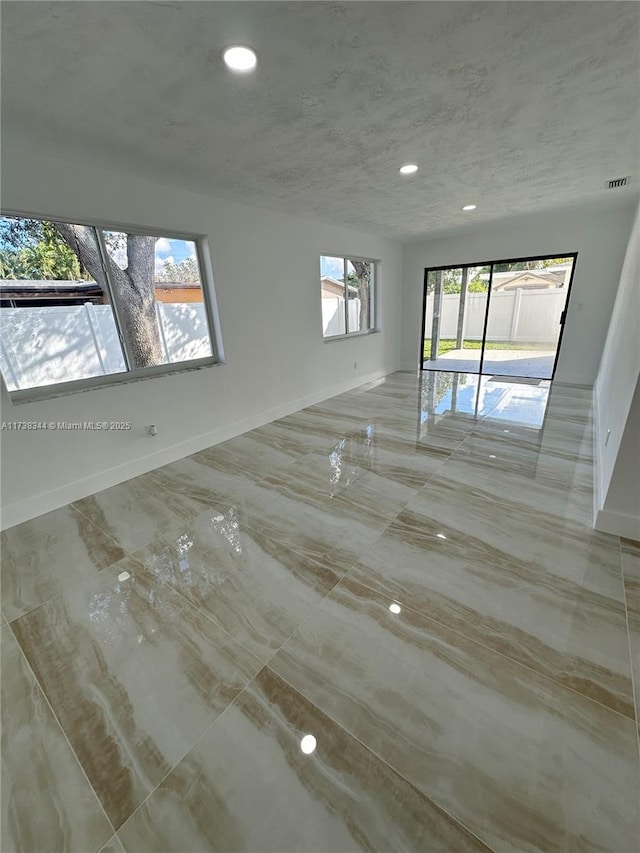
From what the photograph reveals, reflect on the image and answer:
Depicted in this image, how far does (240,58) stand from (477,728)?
2835mm

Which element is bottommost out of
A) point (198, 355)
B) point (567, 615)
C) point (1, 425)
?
point (567, 615)

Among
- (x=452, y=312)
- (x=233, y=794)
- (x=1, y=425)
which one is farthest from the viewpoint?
(x=452, y=312)

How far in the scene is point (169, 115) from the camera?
1.85 meters

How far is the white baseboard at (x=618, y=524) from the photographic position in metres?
1.96

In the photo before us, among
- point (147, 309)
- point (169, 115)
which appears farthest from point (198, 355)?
point (169, 115)

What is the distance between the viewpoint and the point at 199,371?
11.0ft

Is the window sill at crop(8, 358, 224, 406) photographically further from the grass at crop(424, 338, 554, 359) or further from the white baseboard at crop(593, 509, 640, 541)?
the grass at crop(424, 338, 554, 359)

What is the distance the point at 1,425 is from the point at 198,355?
1.68 meters

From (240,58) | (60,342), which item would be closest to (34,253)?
(60,342)

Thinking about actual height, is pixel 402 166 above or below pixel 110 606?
above

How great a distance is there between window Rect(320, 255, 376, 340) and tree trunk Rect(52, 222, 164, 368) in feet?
7.87

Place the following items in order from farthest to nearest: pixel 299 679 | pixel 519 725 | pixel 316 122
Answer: pixel 316 122 → pixel 299 679 → pixel 519 725

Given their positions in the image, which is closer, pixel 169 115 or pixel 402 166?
pixel 169 115

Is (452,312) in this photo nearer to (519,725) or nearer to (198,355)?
(198,355)
